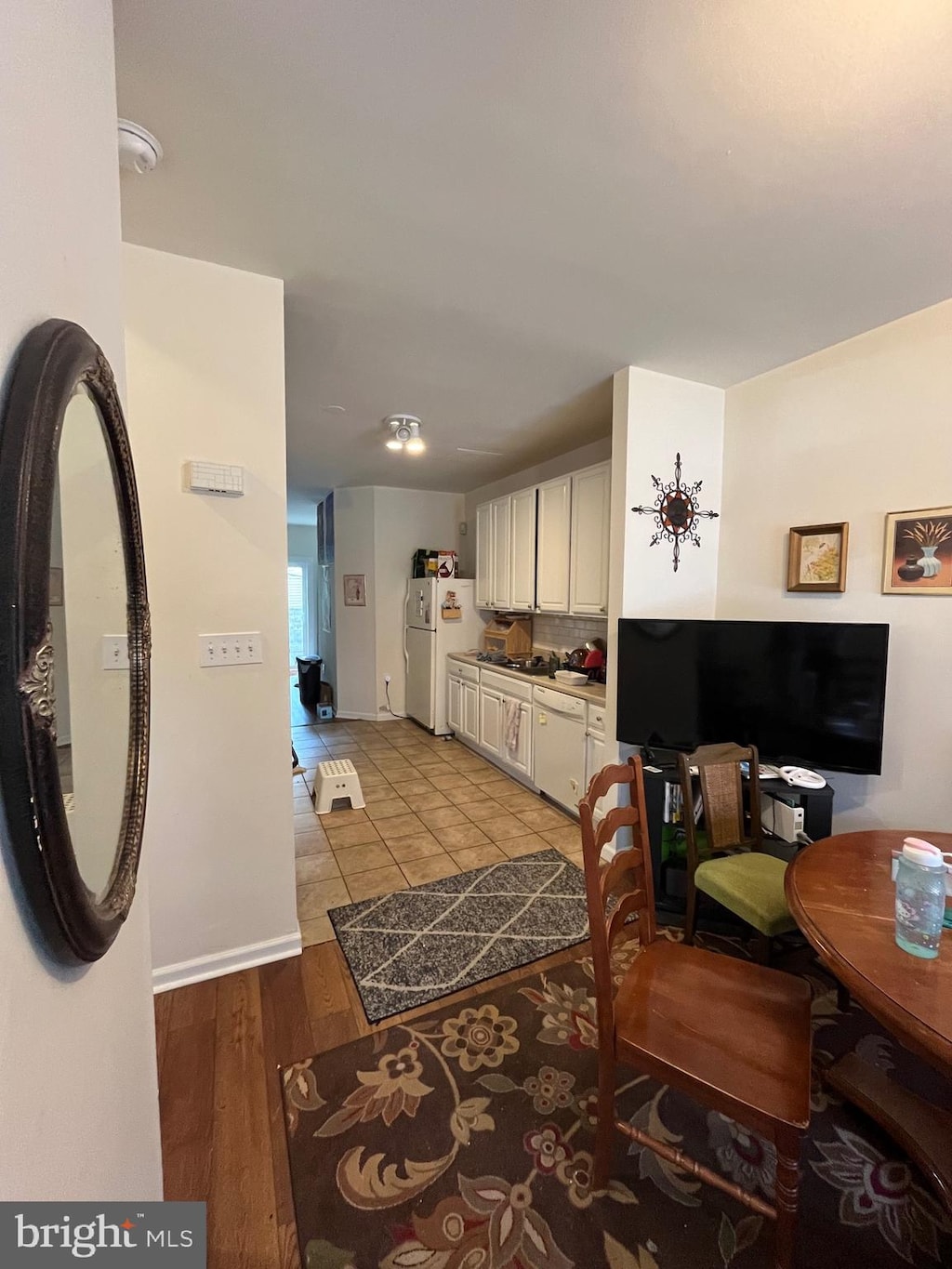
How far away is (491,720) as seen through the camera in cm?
424

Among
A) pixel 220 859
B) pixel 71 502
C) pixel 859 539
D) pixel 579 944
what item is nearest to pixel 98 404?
pixel 71 502

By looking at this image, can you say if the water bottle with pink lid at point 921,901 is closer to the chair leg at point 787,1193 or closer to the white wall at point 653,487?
the chair leg at point 787,1193

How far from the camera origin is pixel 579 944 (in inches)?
85.2

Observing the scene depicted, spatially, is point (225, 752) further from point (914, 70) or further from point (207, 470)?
point (914, 70)

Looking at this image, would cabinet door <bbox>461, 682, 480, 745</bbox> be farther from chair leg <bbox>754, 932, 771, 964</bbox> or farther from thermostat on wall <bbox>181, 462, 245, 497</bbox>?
thermostat on wall <bbox>181, 462, 245, 497</bbox>

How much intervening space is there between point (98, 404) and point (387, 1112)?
1878mm

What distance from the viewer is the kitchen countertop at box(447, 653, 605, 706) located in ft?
10.2

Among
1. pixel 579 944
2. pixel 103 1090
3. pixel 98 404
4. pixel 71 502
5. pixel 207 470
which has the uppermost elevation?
pixel 207 470

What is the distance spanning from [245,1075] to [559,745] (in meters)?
2.29

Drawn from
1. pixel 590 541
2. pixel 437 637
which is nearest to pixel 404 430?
pixel 590 541

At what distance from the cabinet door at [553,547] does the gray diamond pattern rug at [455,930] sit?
1.88 meters

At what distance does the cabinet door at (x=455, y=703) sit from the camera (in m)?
4.81

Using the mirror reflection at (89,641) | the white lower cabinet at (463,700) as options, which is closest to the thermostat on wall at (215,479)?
the mirror reflection at (89,641)

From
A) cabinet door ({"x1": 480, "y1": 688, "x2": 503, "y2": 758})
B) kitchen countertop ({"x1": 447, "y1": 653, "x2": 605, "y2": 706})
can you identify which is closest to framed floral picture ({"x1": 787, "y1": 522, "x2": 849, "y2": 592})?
kitchen countertop ({"x1": 447, "y1": 653, "x2": 605, "y2": 706})
